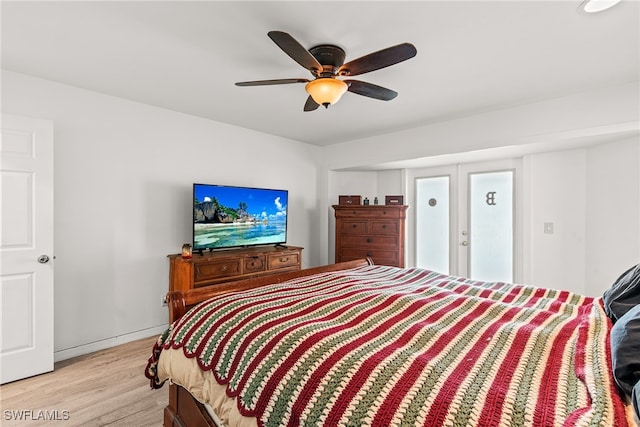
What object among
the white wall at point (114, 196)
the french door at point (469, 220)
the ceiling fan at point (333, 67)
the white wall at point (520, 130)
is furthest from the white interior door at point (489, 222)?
the white wall at point (114, 196)

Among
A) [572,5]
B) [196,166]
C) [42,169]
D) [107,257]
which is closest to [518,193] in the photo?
[572,5]

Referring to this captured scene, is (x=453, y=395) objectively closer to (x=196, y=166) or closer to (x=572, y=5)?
(x=572, y=5)

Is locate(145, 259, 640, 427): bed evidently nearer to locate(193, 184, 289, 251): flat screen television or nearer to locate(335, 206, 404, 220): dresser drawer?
locate(193, 184, 289, 251): flat screen television

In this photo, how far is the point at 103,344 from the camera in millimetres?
2988

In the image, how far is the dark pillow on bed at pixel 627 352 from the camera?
2.98ft

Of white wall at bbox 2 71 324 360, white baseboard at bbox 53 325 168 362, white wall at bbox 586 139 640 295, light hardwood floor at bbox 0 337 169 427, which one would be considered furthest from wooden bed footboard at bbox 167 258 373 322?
white wall at bbox 586 139 640 295

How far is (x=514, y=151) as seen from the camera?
3449mm

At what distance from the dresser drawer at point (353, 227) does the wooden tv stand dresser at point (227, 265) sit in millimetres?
861

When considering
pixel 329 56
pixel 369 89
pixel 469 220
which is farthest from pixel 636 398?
pixel 469 220

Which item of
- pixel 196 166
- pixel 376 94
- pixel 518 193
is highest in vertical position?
pixel 376 94

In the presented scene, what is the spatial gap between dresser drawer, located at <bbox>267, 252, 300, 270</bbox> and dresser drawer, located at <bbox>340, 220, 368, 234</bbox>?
0.88 m

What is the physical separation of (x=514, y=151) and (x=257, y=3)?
3.10m

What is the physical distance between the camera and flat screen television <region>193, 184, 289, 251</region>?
11.0 ft

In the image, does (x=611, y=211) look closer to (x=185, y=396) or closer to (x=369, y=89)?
(x=369, y=89)
